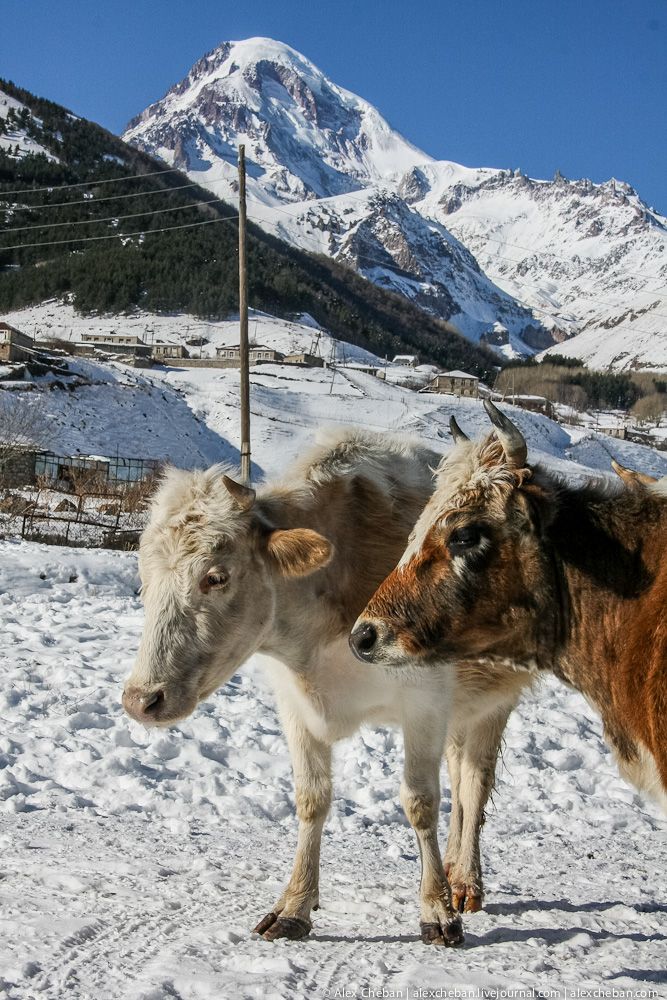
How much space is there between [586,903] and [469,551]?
3.25 m

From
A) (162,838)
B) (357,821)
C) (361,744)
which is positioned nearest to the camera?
(162,838)

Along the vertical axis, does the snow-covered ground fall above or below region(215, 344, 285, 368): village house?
below

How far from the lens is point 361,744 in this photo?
9.48 m

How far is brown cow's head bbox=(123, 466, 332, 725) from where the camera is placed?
5.23 metres

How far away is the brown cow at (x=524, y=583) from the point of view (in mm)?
4410

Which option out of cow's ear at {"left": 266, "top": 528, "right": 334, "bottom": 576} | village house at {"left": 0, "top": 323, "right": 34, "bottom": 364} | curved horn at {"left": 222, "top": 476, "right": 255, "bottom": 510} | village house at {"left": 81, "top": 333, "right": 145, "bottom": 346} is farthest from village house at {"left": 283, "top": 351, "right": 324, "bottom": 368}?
cow's ear at {"left": 266, "top": 528, "right": 334, "bottom": 576}

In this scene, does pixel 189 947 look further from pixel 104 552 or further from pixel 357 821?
pixel 104 552

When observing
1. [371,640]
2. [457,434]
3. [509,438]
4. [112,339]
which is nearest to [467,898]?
[371,640]

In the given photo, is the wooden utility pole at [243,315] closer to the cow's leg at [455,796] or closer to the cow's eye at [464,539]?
the cow's leg at [455,796]

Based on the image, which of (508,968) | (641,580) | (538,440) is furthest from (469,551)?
(538,440)

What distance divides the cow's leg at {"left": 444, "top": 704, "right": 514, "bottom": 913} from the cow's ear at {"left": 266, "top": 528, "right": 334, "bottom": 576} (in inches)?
90.7

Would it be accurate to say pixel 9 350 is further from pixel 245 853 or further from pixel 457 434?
pixel 457 434

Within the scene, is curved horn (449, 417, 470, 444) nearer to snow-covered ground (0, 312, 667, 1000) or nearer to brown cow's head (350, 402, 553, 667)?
brown cow's head (350, 402, 553, 667)

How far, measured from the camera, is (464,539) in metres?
4.45
